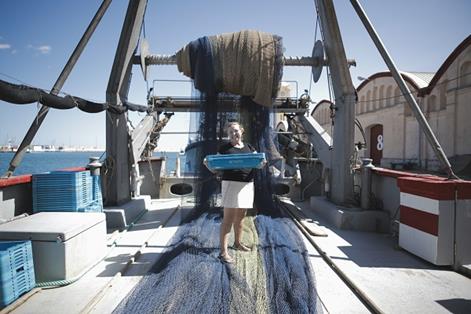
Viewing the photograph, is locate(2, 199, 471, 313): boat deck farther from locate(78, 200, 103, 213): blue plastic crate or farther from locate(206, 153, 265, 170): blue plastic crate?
locate(206, 153, 265, 170): blue plastic crate

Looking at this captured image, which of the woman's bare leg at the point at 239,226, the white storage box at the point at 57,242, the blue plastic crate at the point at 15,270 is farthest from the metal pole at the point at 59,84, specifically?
the woman's bare leg at the point at 239,226

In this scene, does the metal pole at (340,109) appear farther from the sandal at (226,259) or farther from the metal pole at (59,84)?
the metal pole at (59,84)

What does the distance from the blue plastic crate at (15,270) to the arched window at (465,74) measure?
16765 mm

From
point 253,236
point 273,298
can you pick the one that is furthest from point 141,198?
point 273,298

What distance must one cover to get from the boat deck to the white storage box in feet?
0.47

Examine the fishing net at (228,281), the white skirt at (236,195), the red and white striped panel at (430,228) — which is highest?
the white skirt at (236,195)

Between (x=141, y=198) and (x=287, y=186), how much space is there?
3.60m

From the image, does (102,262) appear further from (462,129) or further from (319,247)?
(462,129)

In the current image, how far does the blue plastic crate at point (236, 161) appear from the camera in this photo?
111 inches

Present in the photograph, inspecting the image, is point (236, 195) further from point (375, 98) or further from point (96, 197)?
point (375, 98)

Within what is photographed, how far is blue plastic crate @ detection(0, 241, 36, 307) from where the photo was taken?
224cm

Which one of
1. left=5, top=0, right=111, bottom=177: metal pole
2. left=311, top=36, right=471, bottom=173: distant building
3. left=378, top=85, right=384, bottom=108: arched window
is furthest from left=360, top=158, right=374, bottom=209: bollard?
left=378, top=85, right=384, bottom=108: arched window

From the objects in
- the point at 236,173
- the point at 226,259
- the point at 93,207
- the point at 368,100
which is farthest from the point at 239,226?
the point at 368,100

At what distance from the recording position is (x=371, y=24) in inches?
176
